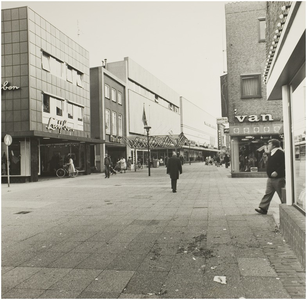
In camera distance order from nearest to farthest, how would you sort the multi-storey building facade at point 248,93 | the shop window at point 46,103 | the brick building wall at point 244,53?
1. the multi-storey building facade at point 248,93
2. the brick building wall at point 244,53
3. the shop window at point 46,103

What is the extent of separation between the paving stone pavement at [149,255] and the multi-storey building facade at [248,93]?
13.3 m

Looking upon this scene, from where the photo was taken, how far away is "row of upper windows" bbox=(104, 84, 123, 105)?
35781 mm

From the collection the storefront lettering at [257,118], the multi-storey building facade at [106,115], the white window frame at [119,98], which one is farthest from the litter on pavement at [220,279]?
the white window frame at [119,98]

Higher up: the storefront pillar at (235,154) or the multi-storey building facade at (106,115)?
the multi-storey building facade at (106,115)

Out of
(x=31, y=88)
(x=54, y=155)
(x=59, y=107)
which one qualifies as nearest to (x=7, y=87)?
(x=31, y=88)

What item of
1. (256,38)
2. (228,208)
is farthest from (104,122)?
(228,208)

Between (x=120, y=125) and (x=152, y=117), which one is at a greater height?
(x=152, y=117)

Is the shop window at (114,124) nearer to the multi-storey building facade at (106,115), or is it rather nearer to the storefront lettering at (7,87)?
the multi-storey building facade at (106,115)

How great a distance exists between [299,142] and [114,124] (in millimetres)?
33075

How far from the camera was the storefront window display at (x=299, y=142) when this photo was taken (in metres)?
4.91

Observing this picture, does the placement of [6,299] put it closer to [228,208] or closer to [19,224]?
[19,224]

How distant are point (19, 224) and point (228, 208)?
527 cm

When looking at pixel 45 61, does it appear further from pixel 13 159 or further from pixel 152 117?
pixel 152 117

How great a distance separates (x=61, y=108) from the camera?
2580 centimetres
